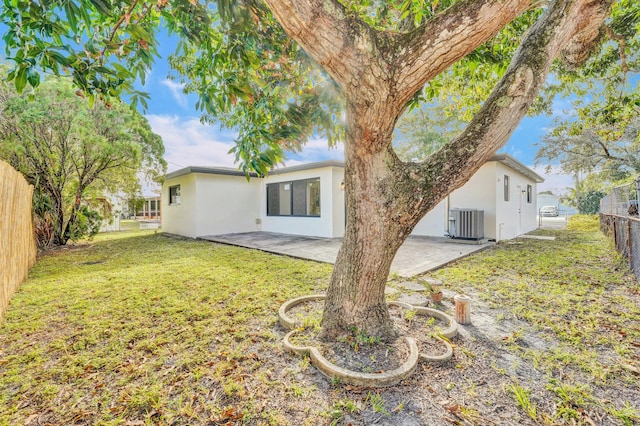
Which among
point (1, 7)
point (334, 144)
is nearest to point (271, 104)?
point (334, 144)

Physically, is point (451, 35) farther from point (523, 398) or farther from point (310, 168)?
point (310, 168)

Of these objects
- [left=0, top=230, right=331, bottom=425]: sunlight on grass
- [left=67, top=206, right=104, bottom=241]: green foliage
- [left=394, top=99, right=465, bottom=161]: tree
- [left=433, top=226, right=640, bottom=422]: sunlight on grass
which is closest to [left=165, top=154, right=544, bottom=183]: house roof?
[left=67, top=206, right=104, bottom=241]: green foliage

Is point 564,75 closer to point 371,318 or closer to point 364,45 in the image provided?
point 364,45

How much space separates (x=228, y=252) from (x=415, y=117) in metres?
15.1

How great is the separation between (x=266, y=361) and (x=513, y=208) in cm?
1077

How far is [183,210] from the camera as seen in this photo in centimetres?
1120

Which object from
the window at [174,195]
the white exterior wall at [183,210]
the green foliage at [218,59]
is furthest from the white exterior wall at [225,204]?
the green foliage at [218,59]

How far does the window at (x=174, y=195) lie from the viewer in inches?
464

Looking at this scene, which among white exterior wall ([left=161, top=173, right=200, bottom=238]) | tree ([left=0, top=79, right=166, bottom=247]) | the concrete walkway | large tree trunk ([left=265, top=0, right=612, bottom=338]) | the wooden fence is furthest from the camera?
white exterior wall ([left=161, top=173, right=200, bottom=238])

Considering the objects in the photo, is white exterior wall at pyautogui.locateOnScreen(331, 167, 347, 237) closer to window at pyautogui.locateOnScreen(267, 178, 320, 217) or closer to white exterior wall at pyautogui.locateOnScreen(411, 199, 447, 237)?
window at pyautogui.locateOnScreen(267, 178, 320, 217)

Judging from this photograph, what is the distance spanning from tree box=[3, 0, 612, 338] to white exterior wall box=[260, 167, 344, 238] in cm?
629

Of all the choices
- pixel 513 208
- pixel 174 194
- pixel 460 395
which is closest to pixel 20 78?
pixel 460 395

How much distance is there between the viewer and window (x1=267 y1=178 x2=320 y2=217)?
391 inches

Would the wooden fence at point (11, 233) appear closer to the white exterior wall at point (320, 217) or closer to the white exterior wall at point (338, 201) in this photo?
the white exterior wall at point (320, 217)
